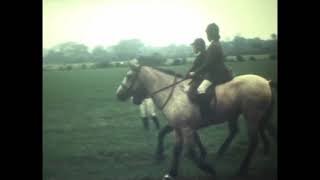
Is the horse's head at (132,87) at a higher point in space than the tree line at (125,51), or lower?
lower

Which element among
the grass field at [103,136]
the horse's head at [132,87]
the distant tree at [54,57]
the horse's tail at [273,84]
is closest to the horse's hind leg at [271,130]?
the grass field at [103,136]

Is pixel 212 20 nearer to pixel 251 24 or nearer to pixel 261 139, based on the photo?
pixel 251 24

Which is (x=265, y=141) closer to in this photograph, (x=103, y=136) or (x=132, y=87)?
(x=132, y=87)

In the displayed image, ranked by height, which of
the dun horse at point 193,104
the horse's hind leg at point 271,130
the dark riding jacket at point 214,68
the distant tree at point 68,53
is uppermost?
the distant tree at point 68,53

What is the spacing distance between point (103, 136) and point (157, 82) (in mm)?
529

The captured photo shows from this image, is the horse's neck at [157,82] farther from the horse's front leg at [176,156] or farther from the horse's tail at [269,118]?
the horse's tail at [269,118]

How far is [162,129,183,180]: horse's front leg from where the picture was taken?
10.3 feet

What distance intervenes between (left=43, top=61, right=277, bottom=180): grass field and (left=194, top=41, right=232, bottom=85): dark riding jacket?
72 mm

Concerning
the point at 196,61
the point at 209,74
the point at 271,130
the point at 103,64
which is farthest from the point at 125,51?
the point at 271,130

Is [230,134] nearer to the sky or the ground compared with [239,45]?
nearer to the ground

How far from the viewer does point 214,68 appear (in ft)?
10.3

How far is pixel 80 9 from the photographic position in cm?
321

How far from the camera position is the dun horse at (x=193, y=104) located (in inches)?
123
